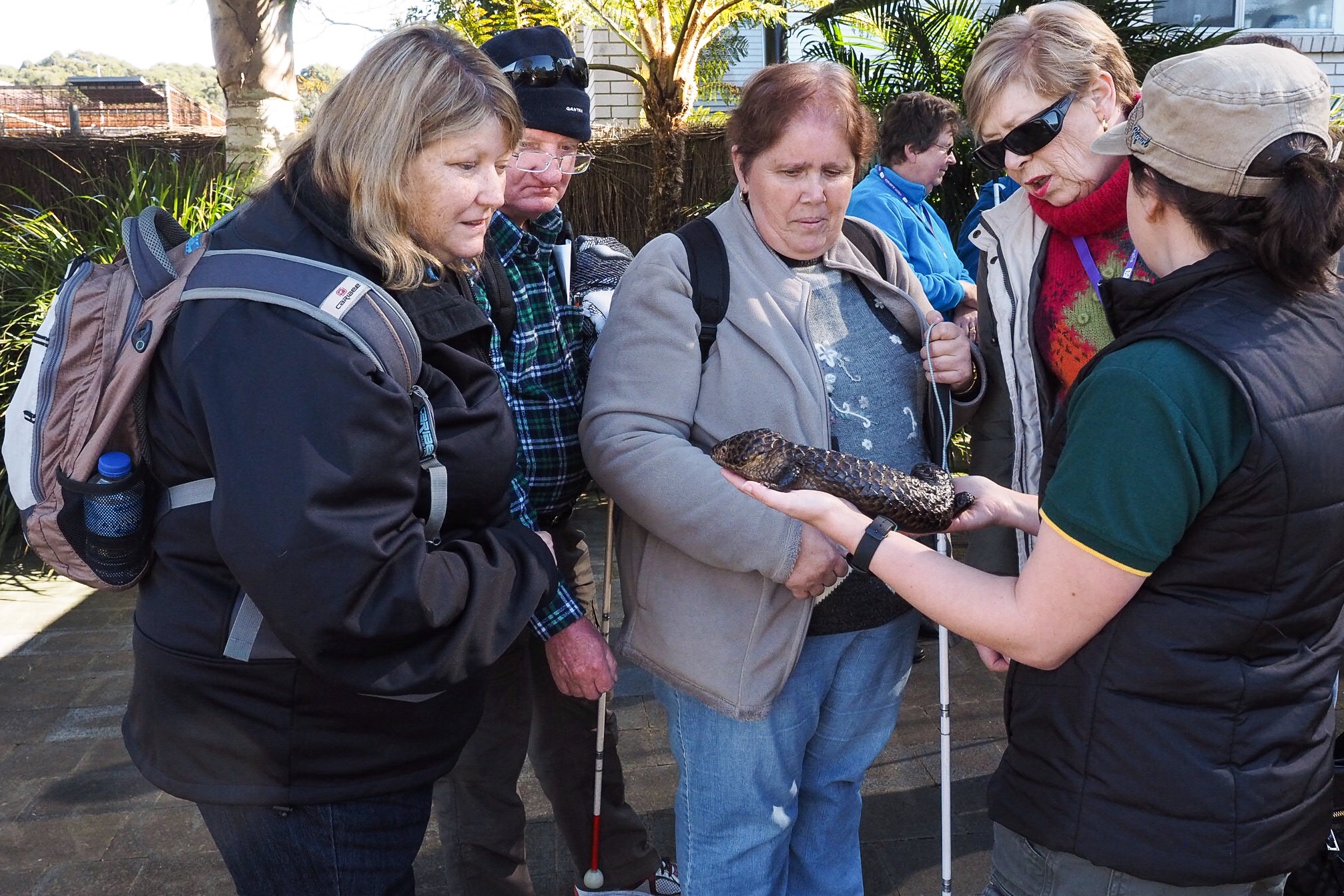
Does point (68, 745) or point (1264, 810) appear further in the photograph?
point (68, 745)

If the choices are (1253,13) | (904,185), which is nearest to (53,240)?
(904,185)

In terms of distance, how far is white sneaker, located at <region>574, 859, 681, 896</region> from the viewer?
9.54 ft

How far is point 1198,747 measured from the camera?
1580mm

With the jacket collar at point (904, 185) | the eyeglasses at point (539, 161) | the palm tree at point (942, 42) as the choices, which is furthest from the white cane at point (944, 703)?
the palm tree at point (942, 42)

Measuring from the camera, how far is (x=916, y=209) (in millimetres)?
4766

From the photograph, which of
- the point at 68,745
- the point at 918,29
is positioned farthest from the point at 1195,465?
the point at 918,29

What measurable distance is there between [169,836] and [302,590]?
7.88 feet

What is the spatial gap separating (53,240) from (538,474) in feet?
19.8

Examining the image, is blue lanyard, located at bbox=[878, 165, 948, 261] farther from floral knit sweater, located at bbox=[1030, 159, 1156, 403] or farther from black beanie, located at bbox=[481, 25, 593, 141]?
black beanie, located at bbox=[481, 25, 593, 141]

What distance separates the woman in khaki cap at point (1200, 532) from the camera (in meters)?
1.46

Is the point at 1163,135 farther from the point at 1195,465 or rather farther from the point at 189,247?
the point at 189,247

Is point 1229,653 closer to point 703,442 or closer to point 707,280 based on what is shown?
point 703,442

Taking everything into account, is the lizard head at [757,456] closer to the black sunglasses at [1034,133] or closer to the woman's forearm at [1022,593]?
the woman's forearm at [1022,593]

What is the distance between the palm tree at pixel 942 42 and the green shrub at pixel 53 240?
4218 mm
